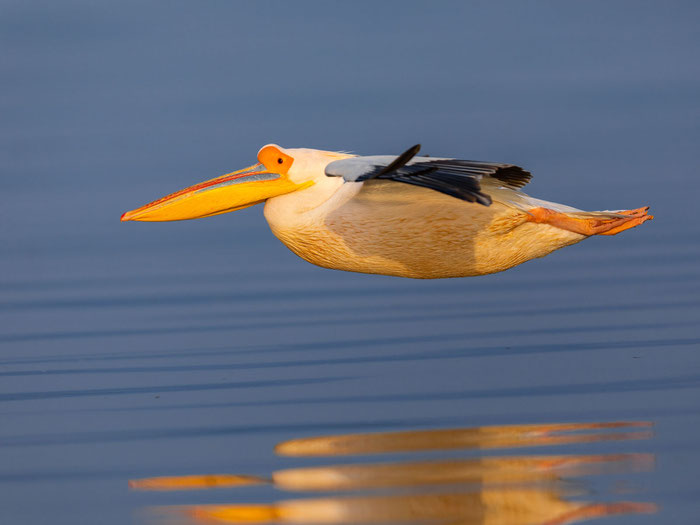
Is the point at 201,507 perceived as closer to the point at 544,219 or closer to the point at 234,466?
the point at 234,466

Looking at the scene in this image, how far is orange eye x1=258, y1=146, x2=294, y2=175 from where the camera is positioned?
605 centimetres

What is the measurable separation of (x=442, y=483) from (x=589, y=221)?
2.20m

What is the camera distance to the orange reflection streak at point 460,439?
200 inches

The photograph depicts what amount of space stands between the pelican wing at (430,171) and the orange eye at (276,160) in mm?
258

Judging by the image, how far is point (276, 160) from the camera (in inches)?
238

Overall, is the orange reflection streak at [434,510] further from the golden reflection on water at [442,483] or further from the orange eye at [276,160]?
the orange eye at [276,160]

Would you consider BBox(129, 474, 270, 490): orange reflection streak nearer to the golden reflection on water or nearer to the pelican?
the golden reflection on water

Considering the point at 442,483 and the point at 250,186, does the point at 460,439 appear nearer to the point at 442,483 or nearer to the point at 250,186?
the point at 442,483

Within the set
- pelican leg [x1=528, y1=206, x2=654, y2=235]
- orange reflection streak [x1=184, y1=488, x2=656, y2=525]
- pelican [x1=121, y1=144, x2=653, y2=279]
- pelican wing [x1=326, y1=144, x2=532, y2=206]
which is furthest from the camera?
pelican leg [x1=528, y1=206, x2=654, y2=235]

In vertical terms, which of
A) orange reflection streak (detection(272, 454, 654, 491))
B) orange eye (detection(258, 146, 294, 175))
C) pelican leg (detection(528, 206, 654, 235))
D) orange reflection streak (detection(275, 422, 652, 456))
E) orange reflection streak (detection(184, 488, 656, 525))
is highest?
orange eye (detection(258, 146, 294, 175))

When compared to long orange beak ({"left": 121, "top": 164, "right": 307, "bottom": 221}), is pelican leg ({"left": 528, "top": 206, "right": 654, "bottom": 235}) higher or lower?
lower

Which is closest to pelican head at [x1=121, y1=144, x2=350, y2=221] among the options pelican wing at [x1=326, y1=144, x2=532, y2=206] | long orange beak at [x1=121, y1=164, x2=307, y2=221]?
long orange beak at [x1=121, y1=164, x2=307, y2=221]

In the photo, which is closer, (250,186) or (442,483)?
(442,483)

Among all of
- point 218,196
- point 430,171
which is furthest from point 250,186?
point 430,171
